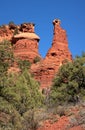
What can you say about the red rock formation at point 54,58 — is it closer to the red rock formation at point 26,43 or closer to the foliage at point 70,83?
the red rock formation at point 26,43

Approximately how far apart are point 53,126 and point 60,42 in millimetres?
A: 76353

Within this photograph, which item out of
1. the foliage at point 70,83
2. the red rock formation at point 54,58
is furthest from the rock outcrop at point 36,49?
the foliage at point 70,83

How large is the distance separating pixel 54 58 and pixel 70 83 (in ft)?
169

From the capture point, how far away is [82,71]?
1481 inches

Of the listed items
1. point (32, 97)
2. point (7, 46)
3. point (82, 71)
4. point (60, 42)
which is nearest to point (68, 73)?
point (82, 71)

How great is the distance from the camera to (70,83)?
36750 millimetres

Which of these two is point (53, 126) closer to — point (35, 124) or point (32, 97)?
point (35, 124)

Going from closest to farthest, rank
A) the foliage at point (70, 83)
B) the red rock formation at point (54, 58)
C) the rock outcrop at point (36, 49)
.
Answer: the foliage at point (70, 83) < the red rock formation at point (54, 58) < the rock outcrop at point (36, 49)

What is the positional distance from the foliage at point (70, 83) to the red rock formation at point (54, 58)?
36029mm

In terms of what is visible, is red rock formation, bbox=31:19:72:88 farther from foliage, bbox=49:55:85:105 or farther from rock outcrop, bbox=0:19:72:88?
foliage, bbox=49:55:85:105

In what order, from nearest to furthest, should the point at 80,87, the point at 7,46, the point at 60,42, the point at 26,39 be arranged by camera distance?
the point at 7,46, the point at 80,87, the point at 60,42, the point at 26,39

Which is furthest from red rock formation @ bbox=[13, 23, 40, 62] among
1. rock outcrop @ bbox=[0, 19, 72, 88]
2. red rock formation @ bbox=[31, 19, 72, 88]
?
red rock formation @ bbox=[31, 19, 72, 88]

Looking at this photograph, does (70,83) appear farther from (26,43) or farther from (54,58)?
(26,43)

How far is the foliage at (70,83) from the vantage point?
36.5m
